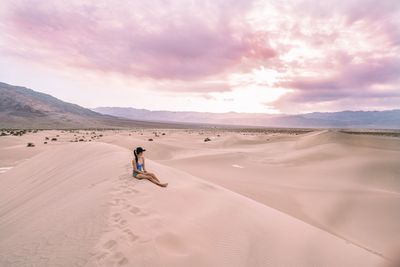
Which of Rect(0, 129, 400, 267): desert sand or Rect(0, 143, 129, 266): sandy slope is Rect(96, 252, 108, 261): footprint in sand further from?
Rect(0, 143, 129, 266): sandy slope

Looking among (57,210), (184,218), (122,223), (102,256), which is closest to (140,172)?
(57,210)

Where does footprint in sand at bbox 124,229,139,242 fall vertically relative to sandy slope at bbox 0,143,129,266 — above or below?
above

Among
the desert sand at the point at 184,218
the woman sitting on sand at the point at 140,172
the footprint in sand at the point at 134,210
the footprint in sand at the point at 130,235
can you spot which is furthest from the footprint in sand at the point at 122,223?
the woman sitting on sand at the point at 140,172

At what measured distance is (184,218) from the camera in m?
4.91

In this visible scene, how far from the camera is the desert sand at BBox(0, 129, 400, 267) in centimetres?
380

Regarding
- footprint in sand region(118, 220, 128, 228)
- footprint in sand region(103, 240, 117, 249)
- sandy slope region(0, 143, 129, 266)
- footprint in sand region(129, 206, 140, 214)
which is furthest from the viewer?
footprint in sand region(129, 206, 140, 214)

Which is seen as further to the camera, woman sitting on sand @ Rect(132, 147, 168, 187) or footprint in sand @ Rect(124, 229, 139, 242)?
woman sitting on sand @ Rect(132, 147, 168, 187)

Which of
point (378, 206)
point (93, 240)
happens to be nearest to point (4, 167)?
point (93, 240)

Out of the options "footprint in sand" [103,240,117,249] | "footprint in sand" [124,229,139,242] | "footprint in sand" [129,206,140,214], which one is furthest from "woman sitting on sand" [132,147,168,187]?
"footprint in sand" [103,240,117,249]

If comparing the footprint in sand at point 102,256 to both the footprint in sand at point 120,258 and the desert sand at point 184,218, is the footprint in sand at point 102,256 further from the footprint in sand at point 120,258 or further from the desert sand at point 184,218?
the footprint in sand at point 120,258

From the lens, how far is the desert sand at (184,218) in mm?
3801

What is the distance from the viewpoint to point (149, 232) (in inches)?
161

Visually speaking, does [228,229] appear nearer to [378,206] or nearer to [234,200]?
[234,200]

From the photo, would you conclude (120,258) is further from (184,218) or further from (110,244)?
(184,218)
